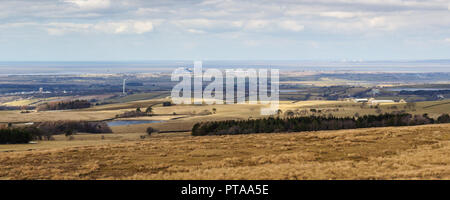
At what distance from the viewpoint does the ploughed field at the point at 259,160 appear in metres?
25.8

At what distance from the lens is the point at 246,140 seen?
145 ft

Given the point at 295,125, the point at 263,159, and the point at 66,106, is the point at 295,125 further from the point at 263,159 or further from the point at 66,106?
the point at 66,106

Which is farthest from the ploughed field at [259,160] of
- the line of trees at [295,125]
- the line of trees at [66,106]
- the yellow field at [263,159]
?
the line of trees at [66,106]

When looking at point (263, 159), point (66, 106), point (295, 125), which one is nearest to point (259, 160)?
point (263, 159)

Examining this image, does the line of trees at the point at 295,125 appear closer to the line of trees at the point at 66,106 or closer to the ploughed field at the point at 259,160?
the ploughed field at the point at 259,160

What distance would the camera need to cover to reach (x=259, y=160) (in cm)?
3108

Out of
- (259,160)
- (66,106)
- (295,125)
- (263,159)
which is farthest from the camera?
(66,106)

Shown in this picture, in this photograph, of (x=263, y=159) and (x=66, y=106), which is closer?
(x=263, y=159)

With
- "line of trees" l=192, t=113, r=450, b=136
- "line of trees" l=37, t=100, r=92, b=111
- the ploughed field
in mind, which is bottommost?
"line of trees" l=37, t=100, r=92, b=111

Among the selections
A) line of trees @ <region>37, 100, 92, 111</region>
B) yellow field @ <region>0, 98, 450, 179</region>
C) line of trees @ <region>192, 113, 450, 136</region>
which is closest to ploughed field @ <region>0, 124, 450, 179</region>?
yellow field @ <region>0, 98, 450, 179</region>

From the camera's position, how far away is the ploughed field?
1015 inches

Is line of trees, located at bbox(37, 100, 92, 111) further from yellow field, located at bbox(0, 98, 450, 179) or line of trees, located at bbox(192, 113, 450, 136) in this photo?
yellow field, located at bbox(0, 98, 450, 179)
